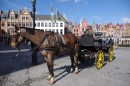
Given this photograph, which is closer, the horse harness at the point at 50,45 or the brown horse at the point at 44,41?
the brown horse at the point at 44,41

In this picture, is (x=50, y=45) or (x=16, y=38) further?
(x=50, y=45)

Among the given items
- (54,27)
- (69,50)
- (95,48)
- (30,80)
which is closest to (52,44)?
(69,50)

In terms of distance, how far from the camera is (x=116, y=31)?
2923 inches

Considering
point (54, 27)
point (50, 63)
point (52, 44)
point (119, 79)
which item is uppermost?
point (54, 27)

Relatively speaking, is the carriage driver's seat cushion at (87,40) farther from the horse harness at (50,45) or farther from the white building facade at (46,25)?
the white building facade at (46,25)

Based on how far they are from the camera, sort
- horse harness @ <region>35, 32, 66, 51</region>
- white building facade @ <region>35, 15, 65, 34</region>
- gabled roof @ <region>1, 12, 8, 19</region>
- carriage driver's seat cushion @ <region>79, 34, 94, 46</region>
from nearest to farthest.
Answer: horse harness @ <region>35, 32, 66, 51</region> → carriage driver's seat cushion @ <region>79, 34, 94, 46</region> → gabled roof @ <region>1, 12, 8, 19</region> → white building facade @ <region>35, 15, 65, 34</region>

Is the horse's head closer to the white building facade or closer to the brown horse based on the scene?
the brown horse

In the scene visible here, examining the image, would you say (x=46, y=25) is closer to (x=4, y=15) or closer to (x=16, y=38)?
(x=4, y=15)

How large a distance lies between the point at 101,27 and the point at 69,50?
69064mm

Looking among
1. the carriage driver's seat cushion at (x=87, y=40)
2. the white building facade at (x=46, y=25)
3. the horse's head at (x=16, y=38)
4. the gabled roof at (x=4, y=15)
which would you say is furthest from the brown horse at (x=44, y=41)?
the gabled roof at (x=4, y=15)

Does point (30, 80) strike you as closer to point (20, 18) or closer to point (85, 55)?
point (85, 55)

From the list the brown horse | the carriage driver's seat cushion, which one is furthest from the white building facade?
the brown horse

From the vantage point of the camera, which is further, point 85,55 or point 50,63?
point 85,55

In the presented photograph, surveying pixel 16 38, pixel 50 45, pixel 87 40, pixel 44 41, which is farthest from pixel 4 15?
pixel 50 45
